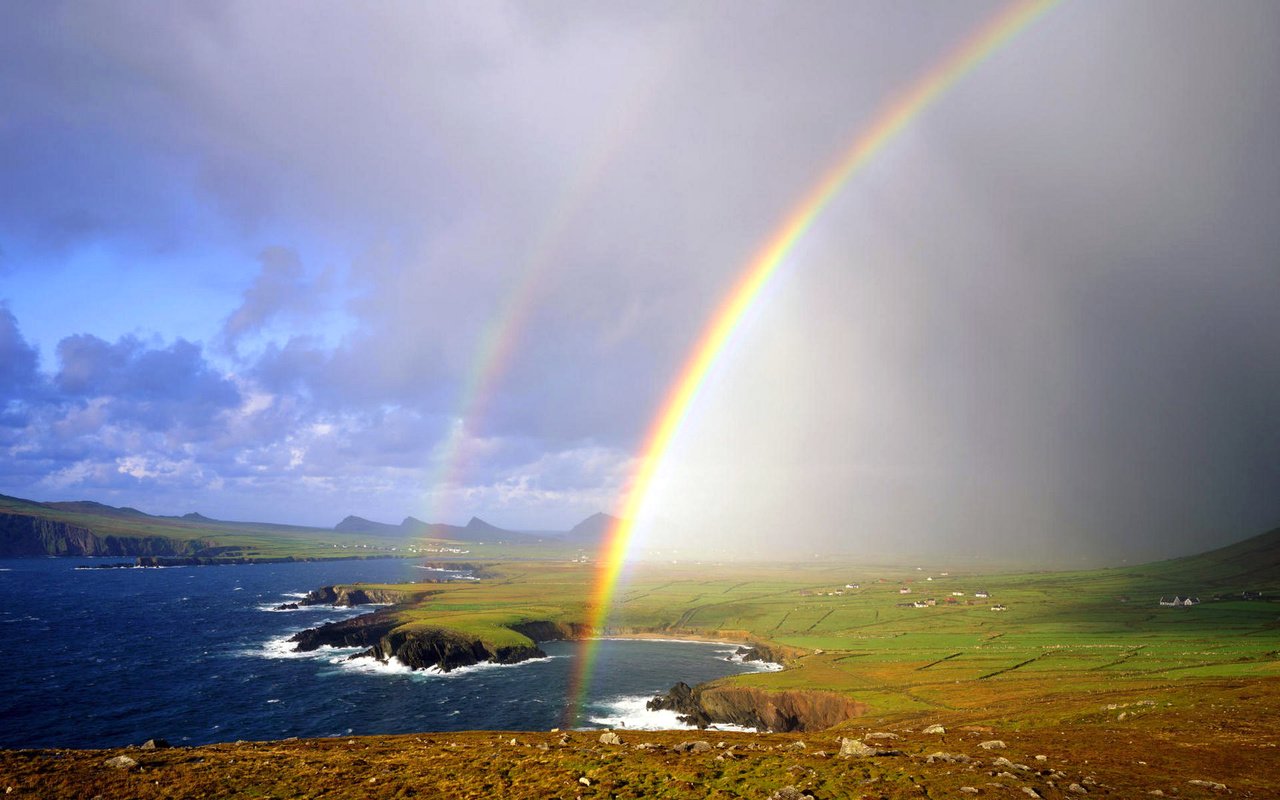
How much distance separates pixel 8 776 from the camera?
26.5 meters

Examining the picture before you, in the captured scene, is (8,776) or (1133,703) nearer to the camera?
(8,776)

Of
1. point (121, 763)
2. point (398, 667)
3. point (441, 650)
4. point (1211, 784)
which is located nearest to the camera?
point (1211, 784)

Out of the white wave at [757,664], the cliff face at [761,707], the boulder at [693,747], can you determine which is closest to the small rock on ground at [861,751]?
the boulder at [693,747]

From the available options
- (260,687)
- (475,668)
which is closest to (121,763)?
(260,687)

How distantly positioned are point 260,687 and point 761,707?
3319 inches

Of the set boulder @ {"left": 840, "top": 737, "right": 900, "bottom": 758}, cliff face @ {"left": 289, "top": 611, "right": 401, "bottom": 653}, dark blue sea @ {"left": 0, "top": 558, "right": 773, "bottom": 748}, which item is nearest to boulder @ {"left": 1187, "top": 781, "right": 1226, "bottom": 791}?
boulder @ {"left": 840, "top": 737, "right": 900, "bottom": 758}

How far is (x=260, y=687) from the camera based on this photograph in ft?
359

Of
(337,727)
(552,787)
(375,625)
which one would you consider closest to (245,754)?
(552,787)

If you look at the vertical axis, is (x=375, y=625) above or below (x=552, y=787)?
below

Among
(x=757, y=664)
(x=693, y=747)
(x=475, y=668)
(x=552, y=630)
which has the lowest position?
(x=552, y=630)

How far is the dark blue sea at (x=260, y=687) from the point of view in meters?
86.8

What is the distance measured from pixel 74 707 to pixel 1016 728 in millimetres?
124844

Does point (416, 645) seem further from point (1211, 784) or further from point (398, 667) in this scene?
point (1211, 784)

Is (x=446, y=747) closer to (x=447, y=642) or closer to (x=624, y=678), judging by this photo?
(x=624, y=678)
